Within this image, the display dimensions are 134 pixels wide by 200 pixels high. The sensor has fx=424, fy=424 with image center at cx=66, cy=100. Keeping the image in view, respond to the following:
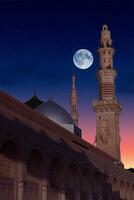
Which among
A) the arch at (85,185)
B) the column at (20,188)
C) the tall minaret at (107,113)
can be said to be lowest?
the column at (20,188)

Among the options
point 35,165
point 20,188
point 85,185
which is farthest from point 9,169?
point 85,185

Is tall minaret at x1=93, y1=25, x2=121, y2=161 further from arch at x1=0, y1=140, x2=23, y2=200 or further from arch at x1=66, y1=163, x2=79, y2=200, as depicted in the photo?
arch at x1=0, y1=140, x2=23, y2=200

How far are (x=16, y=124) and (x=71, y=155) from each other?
25.2 ft

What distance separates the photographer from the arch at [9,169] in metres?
17.2

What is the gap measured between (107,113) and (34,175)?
39091 millimetres

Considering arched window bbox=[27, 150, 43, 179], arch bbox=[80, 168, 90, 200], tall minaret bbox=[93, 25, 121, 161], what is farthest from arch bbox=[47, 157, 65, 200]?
tall minaret bbox=[93, 25, 121, 161]

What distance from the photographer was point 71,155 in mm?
24750

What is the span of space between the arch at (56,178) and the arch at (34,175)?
1.23 metres

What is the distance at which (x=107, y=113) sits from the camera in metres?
58.3

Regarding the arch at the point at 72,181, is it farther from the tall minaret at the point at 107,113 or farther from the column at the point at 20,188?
the tall minaret at the point at 107,113

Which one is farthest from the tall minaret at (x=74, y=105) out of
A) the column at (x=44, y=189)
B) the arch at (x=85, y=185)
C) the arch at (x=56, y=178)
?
the column at (x=44, y=189)

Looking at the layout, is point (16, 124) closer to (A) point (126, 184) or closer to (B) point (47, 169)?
(B) point (47, 169)

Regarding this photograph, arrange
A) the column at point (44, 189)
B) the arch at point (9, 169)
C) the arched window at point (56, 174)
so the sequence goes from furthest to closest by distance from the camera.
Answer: the arched window at point (56, 174)
the column at point (44, 189)
the arch at point (9, 169)

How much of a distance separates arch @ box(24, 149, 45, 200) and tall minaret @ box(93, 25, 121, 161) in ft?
122
